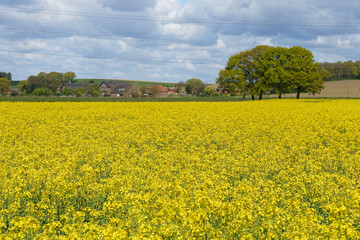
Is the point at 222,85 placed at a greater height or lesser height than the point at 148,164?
greater

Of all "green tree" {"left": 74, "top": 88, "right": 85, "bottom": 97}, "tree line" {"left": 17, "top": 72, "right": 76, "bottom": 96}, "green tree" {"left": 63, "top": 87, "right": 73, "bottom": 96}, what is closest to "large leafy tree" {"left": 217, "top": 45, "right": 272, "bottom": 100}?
"green tree" {"left": 74, "top": 88, "right": 85, "bottom": 97}

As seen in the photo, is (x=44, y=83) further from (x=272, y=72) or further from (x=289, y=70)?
(x=289, y=70)

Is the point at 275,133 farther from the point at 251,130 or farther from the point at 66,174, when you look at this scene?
the point at 66,174

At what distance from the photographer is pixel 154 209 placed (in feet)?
24.5

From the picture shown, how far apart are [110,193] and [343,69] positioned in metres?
208

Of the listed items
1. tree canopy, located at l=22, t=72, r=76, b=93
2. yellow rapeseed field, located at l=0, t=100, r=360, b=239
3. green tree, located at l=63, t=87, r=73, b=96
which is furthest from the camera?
green tree, located at l=63, t=87, r=73, b=96

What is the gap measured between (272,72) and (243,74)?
26.0ft

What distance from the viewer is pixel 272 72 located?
8319cm

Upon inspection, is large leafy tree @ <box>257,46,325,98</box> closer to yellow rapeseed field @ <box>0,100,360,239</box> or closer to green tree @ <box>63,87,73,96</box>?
yellow rapeseed field @ <box>0,100,360,239</box>

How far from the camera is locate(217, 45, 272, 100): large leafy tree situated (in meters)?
85.9

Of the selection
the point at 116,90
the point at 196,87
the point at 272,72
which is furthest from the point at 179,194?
the point at 196,87

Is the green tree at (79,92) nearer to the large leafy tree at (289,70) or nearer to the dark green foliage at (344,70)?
the large leafy tree at (289,70)

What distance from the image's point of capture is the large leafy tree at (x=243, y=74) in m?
85.9

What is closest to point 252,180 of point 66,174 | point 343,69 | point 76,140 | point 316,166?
point 316,166
